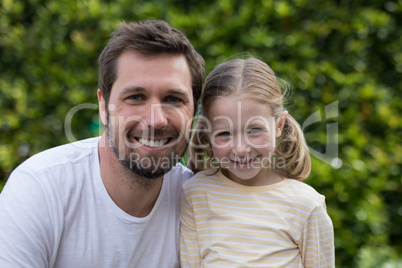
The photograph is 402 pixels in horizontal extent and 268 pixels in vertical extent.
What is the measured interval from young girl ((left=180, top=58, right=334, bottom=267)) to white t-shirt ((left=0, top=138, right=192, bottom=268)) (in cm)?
17

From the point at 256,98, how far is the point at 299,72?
155 cm

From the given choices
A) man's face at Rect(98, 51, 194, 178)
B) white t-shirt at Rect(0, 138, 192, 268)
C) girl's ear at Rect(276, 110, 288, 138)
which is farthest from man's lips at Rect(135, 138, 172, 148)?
girl's ear at Rect(276, 110, 288, 138)

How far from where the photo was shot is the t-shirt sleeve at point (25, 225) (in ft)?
6.03

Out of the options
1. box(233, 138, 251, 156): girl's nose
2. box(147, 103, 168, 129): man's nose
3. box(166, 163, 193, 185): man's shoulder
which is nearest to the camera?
box(147, 103, 168, 129): man's nose

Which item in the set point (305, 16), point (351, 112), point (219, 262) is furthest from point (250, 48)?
point (219, 262)

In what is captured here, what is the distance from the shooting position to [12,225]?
1.86 metres

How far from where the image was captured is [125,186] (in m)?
2.17

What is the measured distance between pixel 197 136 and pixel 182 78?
1.48ft

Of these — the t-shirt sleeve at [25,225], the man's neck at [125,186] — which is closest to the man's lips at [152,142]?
the man's neck at [125,186]

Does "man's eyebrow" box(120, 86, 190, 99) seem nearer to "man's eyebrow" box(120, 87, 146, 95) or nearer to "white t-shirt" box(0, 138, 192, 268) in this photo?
"man's eyebrow" box(120, 87, 146, 95)

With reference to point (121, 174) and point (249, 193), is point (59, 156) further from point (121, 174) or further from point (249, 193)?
point (249, 193)

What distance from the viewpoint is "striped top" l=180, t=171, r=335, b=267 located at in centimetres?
205

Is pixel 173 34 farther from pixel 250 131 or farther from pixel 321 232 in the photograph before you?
pixel 321 232

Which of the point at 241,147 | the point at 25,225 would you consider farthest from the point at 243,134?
the point at 25,225
